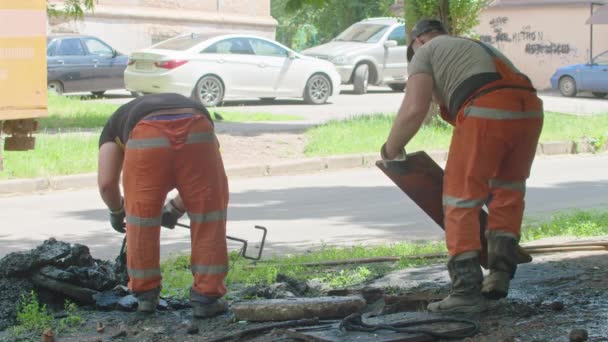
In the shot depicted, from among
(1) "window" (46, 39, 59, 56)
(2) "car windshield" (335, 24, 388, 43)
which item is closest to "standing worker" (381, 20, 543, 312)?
(1) "window" (46, 39, 59, 56)

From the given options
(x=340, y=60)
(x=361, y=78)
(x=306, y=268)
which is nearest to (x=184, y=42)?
(x=340, y=60)

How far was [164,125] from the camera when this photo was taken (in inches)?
212

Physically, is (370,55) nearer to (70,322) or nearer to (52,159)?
(52,159)

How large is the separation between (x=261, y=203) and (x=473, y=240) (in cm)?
601

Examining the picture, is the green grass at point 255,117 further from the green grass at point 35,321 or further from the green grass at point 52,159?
the green grass at point 35,321

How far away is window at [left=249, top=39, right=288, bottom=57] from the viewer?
21.5 metres

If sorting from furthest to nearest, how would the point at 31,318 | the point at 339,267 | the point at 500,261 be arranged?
the point at 339,267 → the point at 31,318 → the point at 500,261

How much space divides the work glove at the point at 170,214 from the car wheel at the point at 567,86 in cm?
2237

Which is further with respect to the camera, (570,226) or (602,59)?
(602,59)

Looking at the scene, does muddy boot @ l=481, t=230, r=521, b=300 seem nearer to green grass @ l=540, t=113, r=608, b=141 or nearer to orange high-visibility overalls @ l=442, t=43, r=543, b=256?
orange high-visibility overalls @ l=442, t=43, r=543, b=256

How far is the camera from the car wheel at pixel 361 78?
84.0 ft

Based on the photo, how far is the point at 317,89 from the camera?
72.4 feet

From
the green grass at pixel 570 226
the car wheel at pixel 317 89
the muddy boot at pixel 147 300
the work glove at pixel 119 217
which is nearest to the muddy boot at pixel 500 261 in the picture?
the muddy boot at pixel 147 300

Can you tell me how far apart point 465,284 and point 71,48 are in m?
18.9
